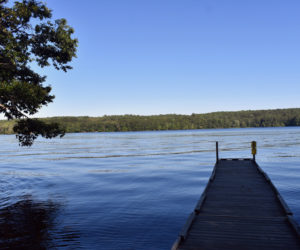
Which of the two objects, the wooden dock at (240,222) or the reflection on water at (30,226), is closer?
the wooden dock at (240,222)

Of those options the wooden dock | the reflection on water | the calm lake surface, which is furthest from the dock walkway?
the reflection on water

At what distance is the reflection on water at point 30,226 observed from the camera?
1095cm

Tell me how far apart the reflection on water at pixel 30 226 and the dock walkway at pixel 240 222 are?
5218mm

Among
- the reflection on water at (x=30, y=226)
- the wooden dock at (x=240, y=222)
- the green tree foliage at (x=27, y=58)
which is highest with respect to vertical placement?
the green tree foliage at (x=27, y=58)

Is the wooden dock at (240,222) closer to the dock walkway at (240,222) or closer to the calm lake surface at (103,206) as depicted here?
the dock walkway at (240,222)

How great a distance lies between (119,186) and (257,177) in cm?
1058

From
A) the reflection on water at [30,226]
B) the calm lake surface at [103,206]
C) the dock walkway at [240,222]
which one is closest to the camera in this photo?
the dock walkway at [240,222]

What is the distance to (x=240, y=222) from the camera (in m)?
9.37

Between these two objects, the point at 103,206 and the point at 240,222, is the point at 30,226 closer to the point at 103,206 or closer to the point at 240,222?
the point at 103,206

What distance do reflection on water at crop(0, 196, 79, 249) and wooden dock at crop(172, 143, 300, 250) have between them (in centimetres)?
525

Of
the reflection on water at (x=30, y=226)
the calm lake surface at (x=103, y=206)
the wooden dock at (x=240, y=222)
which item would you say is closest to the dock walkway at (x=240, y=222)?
the wooden dock at (x=240, y=222)

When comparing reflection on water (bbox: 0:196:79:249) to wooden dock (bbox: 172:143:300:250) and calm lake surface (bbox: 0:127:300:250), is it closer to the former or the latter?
calm lake surface (bbox: 0:127:300:250)

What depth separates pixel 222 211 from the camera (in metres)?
10.6

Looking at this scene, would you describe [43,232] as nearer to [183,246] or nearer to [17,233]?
[17,233]
